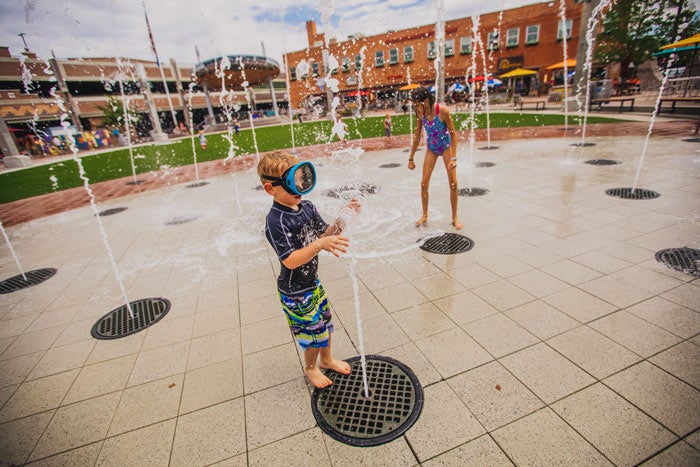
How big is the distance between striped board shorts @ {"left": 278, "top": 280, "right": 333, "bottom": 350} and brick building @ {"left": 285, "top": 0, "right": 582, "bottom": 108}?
33.7 m

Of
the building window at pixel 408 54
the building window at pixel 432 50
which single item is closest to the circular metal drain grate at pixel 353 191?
the building window at pixel 432 50

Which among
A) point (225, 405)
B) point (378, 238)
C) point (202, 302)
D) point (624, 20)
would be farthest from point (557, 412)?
point (624, 20)

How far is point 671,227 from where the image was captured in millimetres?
4656

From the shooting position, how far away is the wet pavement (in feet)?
7.11

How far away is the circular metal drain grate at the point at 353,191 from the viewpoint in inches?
310

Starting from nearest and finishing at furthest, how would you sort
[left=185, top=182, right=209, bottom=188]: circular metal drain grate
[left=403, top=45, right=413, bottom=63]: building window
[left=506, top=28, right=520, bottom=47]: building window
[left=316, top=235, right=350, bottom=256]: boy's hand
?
1. [left=316, top=235, right=350, bottom=256]: boy's hand
2. [left=185, top=182, right=209, bottom=188]: circular metal drain grate
3. [left=506, top=28, right=520, bottom=47]: building window
4. [left=403, top=45, right=413, bottom=63]: building window

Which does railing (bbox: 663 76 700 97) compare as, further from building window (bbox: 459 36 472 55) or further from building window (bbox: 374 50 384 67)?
building window (bbox: 374 50 384 67)

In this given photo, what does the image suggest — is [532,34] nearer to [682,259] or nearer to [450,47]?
[450,47]

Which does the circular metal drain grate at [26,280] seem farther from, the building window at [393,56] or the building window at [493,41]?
the building window at [493,41]

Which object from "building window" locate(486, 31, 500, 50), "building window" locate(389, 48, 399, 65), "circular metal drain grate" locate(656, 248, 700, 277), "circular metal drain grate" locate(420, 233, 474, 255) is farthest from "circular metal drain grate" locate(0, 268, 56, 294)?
"building window" locate(486, 31, 500, 50)

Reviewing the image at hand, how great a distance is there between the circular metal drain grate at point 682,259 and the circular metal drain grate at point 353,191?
5.18m

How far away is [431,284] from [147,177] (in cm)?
1339

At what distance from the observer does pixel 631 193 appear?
6027 millimetres

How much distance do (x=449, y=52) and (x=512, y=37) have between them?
7.22 meters
